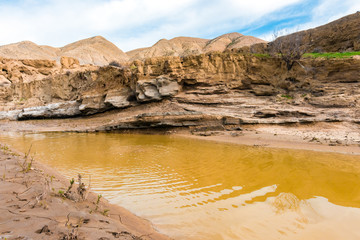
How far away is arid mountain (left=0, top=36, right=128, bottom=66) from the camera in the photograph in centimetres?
5475

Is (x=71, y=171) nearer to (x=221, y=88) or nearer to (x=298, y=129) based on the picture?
(x=298, y=129)

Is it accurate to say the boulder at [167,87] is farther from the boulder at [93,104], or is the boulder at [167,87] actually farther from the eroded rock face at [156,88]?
the boulder at [93,104]

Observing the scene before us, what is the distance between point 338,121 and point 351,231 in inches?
362

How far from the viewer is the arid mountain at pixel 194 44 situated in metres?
64.7

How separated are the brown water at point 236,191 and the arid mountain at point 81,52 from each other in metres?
58.2

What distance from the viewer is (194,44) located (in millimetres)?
72688

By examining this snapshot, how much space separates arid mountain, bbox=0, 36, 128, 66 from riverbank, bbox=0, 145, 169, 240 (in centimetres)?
5998

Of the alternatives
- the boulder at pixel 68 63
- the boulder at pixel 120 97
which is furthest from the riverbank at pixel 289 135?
the boulder at pixel 68 63

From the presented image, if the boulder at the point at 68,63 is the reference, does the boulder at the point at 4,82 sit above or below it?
below

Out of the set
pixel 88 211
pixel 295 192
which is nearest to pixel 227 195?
pixel 295 192

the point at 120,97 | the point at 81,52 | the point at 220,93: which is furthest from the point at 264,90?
the point at 81,52

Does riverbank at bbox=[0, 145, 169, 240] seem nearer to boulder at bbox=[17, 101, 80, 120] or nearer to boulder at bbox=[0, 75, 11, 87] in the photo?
boulder at bbox=[17, 101, 80, 120]

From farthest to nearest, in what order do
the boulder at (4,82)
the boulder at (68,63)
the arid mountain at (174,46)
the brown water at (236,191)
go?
the arid mountain at (174,46)
the boulder at (68,63)
the boulder at (4,82)
the brown water at (236,191)

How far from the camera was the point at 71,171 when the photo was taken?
5305mm
